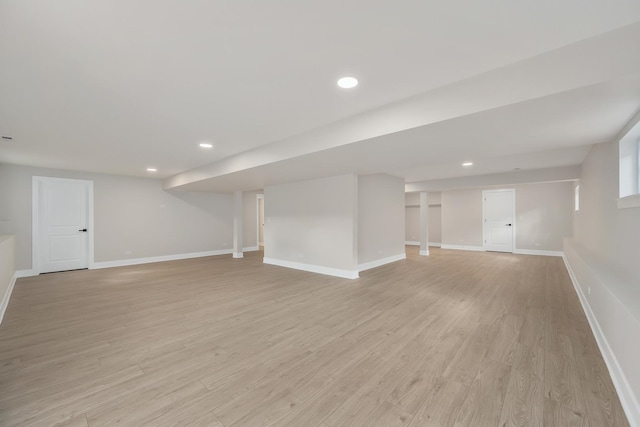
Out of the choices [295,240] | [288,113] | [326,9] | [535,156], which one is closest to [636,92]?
[326,9]

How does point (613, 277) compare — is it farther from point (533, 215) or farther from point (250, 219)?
point (250, 219)

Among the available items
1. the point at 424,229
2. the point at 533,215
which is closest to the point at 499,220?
the point at 533,215

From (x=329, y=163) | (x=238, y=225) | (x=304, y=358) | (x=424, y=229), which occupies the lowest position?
(x=304, y=358)

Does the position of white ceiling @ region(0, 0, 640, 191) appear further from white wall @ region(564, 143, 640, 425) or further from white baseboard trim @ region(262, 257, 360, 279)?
white baseboard trim @ region(262, 257, 360, 279)

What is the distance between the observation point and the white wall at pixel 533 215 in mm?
7609

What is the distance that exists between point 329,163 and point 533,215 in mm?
7637

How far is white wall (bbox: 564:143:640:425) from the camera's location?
1.69 meters

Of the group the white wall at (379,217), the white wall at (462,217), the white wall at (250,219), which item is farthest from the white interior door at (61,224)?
the white wall at (462,217)

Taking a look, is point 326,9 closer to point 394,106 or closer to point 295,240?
point 394,106

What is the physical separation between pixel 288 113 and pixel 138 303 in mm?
3493

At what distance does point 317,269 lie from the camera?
230 inches

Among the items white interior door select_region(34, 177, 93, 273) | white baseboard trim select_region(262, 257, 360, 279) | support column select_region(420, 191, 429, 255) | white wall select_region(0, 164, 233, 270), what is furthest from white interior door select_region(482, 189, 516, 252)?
white interior door select_region(34, 177, 93, 273)

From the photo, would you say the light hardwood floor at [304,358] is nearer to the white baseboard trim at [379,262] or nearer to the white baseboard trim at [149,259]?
the white baseboard trim at [379,262]

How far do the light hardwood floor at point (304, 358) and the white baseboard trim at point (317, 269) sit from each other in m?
0.87
